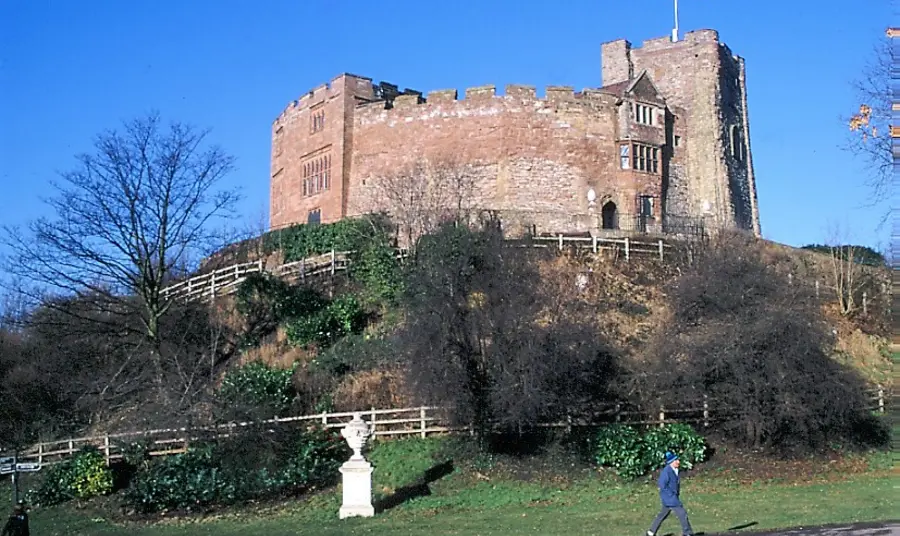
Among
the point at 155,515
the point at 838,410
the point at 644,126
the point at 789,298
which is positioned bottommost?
the point at 155,515

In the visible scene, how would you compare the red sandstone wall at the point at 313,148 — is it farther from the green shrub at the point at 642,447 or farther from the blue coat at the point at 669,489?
the blue coat at the point at 669,489

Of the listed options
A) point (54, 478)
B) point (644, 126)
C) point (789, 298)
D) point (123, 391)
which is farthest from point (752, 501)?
point (644, 126)

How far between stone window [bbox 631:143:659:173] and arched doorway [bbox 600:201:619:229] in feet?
6.96

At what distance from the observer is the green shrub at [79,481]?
26.1m

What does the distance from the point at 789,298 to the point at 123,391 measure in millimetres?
20676

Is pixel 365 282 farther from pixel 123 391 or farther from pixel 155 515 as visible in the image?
pixel 155 515

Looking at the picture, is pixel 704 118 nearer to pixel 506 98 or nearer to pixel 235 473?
pixel 506 98

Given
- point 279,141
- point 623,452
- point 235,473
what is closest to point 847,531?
point 623,452

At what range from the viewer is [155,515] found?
78.4ft

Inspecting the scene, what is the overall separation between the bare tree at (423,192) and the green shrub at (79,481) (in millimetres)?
16061

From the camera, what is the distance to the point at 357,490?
2166cm

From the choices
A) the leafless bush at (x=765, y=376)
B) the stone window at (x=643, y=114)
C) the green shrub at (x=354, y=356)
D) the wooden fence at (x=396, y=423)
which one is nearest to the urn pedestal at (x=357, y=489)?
the wooden fence at (x=396, y=423)

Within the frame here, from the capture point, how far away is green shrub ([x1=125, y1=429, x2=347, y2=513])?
24.0 m

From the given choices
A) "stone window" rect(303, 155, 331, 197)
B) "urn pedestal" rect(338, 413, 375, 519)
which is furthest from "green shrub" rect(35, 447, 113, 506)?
"stone window" rect(303, 155, 331, 197)
